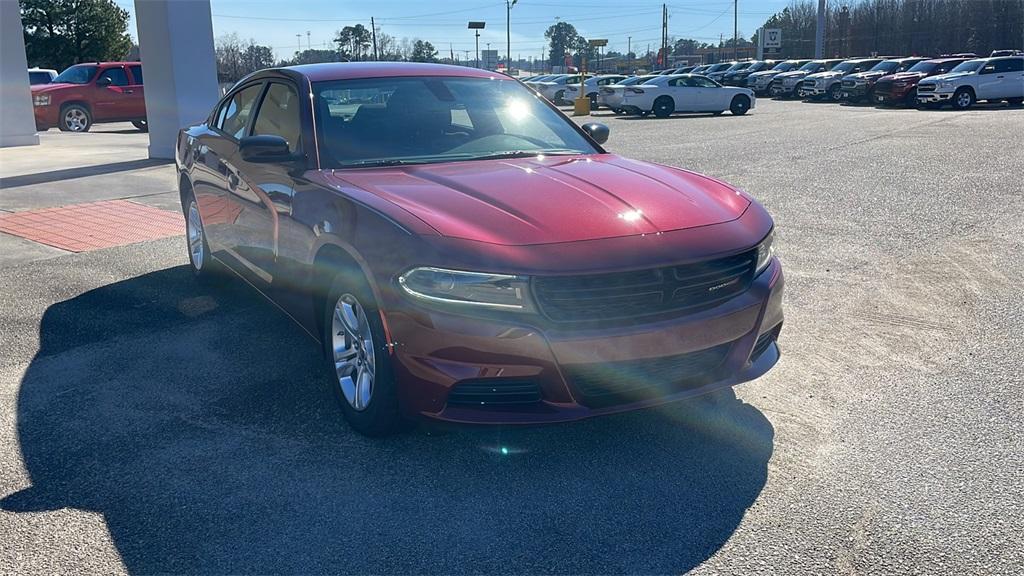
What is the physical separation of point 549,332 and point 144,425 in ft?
6.59

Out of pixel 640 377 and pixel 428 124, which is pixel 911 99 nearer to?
pixel 428 124

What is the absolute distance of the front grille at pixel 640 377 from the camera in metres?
3.22

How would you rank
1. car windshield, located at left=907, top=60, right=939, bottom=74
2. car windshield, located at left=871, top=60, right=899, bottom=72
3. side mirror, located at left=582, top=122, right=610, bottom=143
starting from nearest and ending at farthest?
side mirror, located at left=582, top=122, right=610, bottom=143
car windshield, located at left=907, top=60, right=939, bottom=74
car windshield, located at left=871, top=60, right=899, bottom=72

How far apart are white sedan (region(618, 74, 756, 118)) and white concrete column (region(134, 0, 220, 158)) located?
1583 cm

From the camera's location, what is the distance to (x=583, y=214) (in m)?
3.54

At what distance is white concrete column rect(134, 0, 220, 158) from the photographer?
14.0m

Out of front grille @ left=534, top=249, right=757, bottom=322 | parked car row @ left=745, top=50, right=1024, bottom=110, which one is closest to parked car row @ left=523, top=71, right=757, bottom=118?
parked car row @ left=745, top=50, right=1024, bottom=110

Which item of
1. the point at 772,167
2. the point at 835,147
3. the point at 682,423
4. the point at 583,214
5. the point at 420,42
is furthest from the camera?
the point at 420,42

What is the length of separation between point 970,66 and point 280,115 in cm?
2830

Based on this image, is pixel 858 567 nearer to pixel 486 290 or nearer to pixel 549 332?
pixel 549 332

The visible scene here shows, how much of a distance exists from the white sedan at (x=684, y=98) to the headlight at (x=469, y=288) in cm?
2527

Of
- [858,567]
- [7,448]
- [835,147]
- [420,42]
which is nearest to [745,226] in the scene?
[858,567]

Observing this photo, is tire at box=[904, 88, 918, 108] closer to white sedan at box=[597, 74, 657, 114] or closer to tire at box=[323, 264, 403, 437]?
white sedan at box=[597, 74, 657, 114]

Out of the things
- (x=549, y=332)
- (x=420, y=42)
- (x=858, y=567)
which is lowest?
(x=858, y=567)
